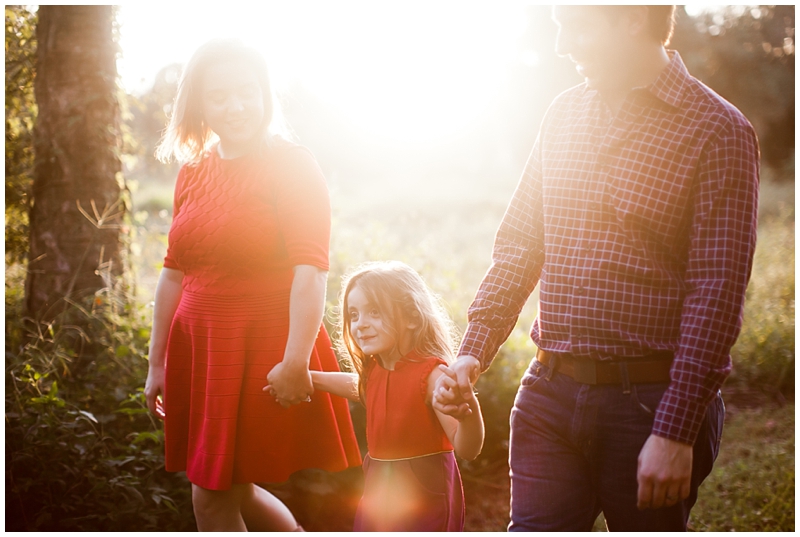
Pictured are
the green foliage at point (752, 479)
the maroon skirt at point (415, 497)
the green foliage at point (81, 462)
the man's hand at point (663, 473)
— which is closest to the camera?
the man's hand at point (663, 473)

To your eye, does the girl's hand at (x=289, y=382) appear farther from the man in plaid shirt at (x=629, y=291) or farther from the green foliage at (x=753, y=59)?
the green foliage at (x=753, y=59)

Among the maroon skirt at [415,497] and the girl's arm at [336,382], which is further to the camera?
the girl's arm at [336,382]

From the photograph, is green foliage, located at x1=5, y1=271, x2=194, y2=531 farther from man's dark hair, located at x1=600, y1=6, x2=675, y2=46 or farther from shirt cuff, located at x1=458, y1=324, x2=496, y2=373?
man's dark hair, located at x1=600, y1=6, x2=675, y2=46

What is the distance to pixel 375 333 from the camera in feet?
6.52

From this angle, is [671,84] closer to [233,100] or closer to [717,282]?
[717,282]

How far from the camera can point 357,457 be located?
234cm

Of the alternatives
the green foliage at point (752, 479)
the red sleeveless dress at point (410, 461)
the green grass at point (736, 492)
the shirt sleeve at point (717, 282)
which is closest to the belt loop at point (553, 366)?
the shirt sleeve at point (717, 282)

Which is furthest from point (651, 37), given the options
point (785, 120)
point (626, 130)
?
point (785, 120)

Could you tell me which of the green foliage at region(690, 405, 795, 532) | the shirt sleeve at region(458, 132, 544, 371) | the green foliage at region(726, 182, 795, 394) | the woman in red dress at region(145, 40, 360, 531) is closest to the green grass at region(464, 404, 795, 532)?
the green foliage at region(690, 405, 795, 532)

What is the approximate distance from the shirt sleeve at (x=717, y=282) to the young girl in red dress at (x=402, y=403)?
0.62 metres

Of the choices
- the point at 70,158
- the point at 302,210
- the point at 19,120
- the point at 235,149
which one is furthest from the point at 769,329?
the point at 19,120

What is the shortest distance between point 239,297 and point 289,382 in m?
0.31

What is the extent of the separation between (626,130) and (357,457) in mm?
1380

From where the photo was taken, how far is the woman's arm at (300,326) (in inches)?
78.7
